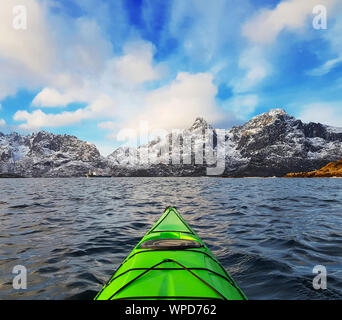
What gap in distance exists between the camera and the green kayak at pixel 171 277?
317cm

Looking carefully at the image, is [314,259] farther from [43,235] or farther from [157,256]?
[43,235]

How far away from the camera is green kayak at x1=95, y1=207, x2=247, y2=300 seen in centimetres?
317

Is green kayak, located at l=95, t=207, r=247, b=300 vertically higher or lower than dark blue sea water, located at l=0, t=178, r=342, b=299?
higher

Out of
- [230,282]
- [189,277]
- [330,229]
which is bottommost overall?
[330,229]

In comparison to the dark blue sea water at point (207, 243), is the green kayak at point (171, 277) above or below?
above

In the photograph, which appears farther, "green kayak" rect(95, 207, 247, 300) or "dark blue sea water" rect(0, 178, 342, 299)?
"dark blue sea water" rect(0, 178, 342, 299)

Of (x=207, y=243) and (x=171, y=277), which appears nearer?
(x=171, y=277)

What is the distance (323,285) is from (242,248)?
264cm

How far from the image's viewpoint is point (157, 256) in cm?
455

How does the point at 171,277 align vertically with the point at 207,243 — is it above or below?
above

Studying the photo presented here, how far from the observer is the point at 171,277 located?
3.56 meters

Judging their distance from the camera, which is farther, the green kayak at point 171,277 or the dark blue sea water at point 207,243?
the dark blue sea water at point 207,243

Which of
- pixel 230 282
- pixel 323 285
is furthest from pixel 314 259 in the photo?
pixel 230 282
